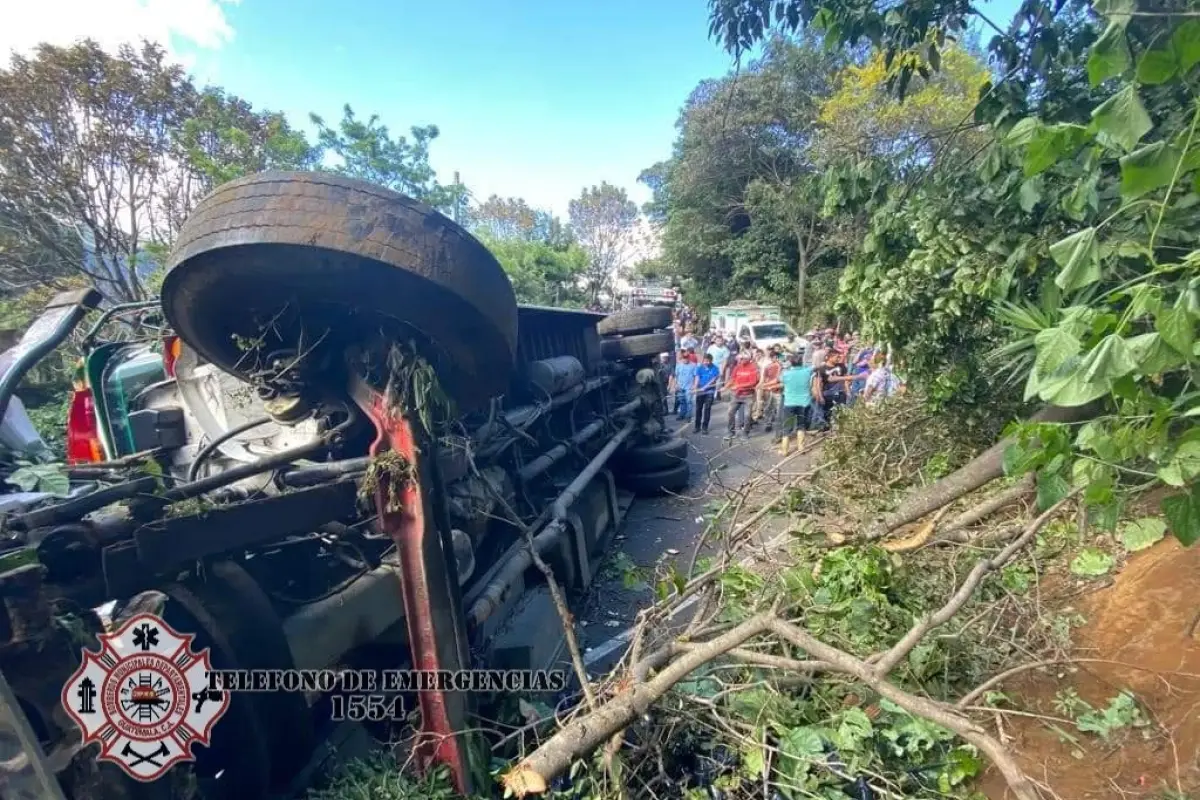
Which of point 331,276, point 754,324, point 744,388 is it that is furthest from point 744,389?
point 754,324

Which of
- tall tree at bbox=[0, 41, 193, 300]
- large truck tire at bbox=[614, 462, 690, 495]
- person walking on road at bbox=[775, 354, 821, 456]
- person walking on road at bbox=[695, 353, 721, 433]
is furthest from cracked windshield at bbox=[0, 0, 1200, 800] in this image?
tall tree at bbox=[0, 41, 193, 300]

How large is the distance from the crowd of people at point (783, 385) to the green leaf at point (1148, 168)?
19.9 ft

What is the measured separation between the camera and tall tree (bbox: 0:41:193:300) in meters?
12.5

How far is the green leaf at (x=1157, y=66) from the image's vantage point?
120 centimetres

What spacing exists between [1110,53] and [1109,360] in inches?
23.1

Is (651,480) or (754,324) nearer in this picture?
(651,480)

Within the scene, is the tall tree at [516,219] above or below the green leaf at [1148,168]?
above

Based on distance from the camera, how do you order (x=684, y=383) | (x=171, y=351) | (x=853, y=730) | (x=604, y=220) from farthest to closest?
(x=604, y=220)
(x=684, y=383)
(x=171, y=351)
(x=853, y=730)

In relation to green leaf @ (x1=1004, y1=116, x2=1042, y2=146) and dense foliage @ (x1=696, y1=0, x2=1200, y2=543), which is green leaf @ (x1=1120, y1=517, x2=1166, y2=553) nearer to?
dense foliage @ (x1=696, y1=0, x2=1200, y2=543)

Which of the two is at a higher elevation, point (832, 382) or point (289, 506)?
point (289, 506)

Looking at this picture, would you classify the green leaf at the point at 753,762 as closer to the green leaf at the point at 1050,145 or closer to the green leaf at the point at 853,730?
the green leaf at the point at 853,730

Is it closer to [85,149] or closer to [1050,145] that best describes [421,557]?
[1050,145]

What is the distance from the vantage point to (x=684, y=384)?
1197 centimetres

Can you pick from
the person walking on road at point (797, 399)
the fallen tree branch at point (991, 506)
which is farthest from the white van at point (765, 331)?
the fallen tree branch at point (991, 506)
